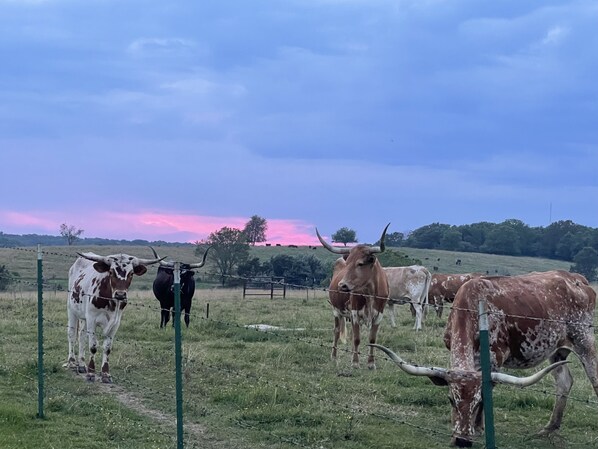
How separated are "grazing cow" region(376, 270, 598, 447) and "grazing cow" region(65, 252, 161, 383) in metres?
5.41

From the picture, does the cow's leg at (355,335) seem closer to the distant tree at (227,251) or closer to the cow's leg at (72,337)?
the cow's leg at (72,337)

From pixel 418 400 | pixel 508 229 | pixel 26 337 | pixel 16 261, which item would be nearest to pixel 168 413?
pixel 418 400

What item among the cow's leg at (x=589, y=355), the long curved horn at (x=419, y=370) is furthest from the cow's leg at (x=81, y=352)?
the cow's leg at (x=589, y=355)

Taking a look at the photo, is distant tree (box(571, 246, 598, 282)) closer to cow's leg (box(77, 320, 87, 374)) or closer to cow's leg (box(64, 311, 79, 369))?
cow's leg (box(64, 311, 79, 369))

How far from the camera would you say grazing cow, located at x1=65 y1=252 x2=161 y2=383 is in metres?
11.0

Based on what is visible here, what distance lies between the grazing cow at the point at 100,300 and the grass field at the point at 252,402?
380mm

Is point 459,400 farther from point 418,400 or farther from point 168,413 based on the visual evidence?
point 168,413

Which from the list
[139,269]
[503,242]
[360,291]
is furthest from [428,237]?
[139,269]

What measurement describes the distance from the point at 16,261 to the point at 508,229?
184 ft

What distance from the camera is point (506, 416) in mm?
8953

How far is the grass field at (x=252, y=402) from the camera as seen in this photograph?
7.79 meters

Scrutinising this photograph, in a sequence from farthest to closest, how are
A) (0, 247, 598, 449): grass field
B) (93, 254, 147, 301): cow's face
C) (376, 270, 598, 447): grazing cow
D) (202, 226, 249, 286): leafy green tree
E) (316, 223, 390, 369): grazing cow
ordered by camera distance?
(202, 226, 249, 286): leafy green tree, (316, 223, 390, 369): grazing cow, (93, 254, 147, 301): cow's face, (0, 247, 598, 449): grass field, (376, 270, 598, 447): grazing cow

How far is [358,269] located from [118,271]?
13.3 ft

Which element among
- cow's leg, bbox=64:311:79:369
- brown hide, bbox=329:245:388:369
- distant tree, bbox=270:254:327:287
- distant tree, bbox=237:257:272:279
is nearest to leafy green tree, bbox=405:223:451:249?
distant tree, bbox=270:254:327:287
